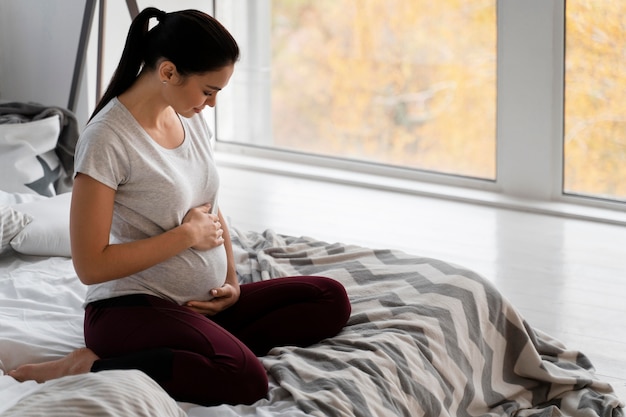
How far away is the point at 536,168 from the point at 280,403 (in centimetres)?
236

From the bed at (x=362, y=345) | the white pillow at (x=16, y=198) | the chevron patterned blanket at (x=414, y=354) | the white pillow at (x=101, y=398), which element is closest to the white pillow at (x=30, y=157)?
the white pillow at (x=16, y=198)

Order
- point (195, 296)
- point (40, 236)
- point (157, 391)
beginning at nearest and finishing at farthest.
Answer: point (157, 391) → point (195, 296) → point (40, 236)

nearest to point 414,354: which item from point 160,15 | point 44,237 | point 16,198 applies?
point 160,15

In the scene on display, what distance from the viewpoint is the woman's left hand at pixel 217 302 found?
2.10 metres

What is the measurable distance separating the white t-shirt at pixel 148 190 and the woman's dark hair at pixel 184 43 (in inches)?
4.9

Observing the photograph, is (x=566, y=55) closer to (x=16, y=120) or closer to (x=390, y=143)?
(x=390, y=143)

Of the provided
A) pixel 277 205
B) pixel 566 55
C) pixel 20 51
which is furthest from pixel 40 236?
pixel 566 55

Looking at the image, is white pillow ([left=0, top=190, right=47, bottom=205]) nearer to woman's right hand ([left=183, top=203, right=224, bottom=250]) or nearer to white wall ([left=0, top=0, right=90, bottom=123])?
woman's right hand ([left=183, top=203, right=224, bottom=250])

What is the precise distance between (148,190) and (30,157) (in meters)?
1.46

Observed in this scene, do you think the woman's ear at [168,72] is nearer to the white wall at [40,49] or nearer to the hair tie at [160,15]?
the hair tie at [160,15]

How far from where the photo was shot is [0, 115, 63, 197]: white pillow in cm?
326

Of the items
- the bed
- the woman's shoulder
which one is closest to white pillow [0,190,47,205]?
the bed

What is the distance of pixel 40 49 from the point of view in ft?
13.8

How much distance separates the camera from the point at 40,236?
2562 mm
